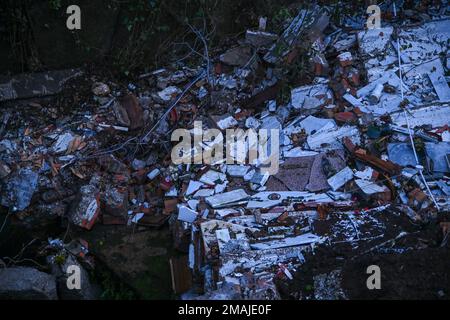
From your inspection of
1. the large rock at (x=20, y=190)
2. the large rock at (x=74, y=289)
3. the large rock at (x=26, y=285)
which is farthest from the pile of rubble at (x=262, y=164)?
the large rock at (x=26, y=285)

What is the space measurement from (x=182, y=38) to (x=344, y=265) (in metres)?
3.76

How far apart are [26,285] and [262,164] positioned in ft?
8.21

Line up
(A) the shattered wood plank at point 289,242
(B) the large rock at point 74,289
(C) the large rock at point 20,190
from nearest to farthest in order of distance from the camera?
(A) the shattered wood plank at point 289,242
(B) the large rock at point 74,289
(C) the large rock at point 20,190

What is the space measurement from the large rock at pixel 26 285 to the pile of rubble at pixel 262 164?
0.72m

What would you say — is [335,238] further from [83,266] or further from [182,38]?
[182,38]

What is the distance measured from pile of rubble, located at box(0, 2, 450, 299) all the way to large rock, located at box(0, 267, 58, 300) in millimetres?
720

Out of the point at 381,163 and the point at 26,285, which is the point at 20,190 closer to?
the point at 26,285

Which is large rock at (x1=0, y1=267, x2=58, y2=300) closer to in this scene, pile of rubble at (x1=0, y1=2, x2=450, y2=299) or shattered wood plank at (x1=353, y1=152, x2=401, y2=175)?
pile of rubble at (x1=0, y1=2, x2=450, y2=299)

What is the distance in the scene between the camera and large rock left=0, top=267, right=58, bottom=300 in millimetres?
4199

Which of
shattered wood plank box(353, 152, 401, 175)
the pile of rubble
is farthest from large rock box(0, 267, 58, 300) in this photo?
shattered wood plank box(353, 152, 401, 175)

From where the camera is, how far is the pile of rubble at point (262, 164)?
4227 millimetres

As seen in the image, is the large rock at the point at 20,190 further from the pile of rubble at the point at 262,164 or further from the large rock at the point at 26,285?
the large rock at the point at 26,285

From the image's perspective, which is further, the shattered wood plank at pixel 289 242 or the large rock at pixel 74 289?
the large rock at pixel 74 289

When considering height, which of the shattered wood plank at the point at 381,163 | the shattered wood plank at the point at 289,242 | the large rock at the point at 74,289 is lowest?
the large rock at the point at 74,289
